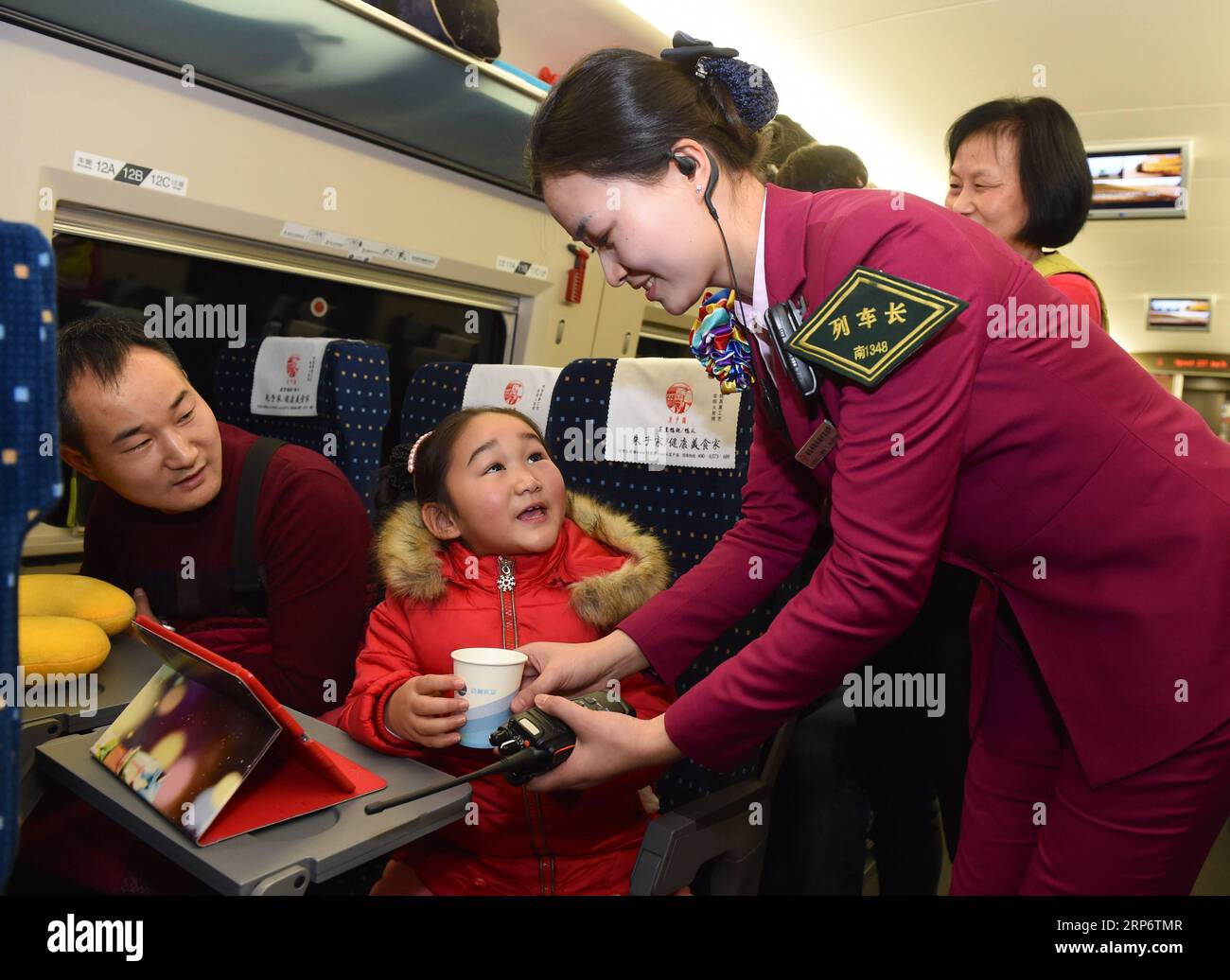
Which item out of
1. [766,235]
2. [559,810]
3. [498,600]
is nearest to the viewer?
[766,235]

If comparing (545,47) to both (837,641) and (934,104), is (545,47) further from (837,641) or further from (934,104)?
(837,641)

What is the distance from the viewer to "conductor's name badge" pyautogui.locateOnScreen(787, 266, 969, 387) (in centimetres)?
93

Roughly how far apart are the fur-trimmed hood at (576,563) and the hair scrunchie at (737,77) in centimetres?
84

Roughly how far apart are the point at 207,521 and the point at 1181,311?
11.0 m

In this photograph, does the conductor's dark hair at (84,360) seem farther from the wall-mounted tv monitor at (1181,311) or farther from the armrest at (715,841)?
the wall-mounted tv monitor at (1181,311)

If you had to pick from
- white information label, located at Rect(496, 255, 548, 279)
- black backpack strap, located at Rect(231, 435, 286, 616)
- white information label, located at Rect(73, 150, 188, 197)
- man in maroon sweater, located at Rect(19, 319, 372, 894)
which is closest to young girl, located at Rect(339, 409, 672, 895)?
man in maroon sweater, located at Rect(19, 319, 372, 894)

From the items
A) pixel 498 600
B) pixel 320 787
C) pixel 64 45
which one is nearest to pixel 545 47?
pixel 64 45

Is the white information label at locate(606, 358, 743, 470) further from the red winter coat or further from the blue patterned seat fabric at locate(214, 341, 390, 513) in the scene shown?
the blue patterned seat fabric at locate(214, 341, 390, 513)

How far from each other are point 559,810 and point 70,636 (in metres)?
0.90

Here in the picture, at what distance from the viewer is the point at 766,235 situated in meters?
1.16

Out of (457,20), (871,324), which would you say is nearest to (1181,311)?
(457,20)

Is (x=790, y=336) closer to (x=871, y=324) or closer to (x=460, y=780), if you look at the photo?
(x=871, y=324)

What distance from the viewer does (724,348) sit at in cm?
147

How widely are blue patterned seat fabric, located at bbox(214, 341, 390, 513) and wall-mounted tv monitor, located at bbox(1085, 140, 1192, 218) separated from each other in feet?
15.8
